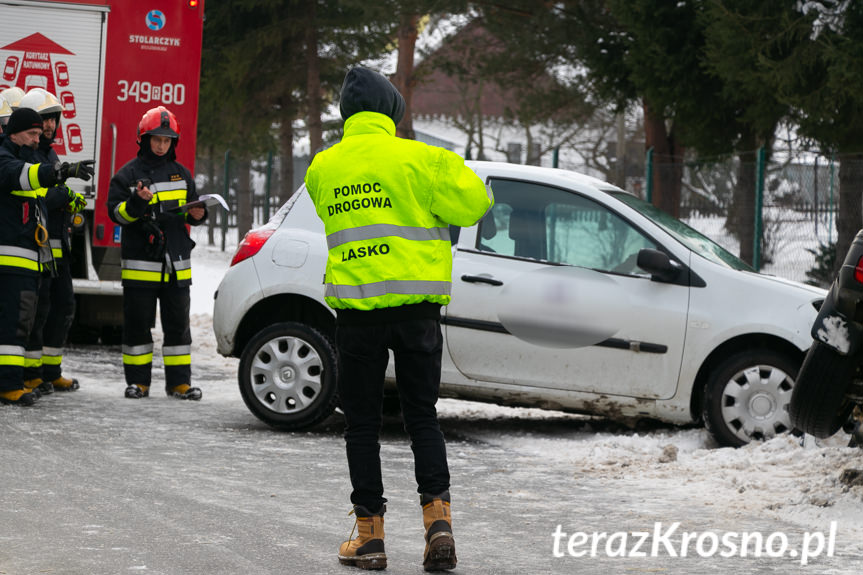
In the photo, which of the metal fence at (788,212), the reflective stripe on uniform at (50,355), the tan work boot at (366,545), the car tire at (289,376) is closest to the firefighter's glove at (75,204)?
the reflective stripe on uniform at (50,355)

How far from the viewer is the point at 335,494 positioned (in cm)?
646

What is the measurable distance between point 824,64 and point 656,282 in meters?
8.71

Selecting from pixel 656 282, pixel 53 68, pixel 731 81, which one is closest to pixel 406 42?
pixel 731 81

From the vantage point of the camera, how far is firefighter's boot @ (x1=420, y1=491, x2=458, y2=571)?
4.91 meters

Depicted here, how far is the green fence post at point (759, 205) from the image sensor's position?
16.0m

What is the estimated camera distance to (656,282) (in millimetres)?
7797

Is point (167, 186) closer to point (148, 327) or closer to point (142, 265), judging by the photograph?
point (142, 265)

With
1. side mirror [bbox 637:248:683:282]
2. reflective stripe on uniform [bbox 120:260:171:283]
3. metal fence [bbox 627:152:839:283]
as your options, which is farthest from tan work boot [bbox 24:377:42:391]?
metal fence [bbox 627:152:839:283]

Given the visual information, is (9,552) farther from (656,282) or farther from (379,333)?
(656,282)

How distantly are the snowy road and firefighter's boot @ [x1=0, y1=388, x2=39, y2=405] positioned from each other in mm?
78

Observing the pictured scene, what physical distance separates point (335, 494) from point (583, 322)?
205 centimetres

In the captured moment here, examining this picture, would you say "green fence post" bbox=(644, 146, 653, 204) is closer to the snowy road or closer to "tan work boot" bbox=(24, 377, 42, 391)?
the snowy road

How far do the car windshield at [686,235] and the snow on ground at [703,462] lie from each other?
3.46 ft

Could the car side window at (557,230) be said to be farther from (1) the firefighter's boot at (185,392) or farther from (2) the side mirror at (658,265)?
(1) the firefighter's boot at (185,392)
